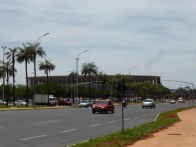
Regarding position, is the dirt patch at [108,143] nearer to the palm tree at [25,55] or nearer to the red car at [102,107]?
the red car at [102,107]

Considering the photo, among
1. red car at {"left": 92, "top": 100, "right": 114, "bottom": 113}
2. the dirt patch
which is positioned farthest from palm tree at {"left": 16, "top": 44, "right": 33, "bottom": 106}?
the dirt patch

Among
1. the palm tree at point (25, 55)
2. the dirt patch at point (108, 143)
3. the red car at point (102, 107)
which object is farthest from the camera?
the palm tree at point (25, 55)

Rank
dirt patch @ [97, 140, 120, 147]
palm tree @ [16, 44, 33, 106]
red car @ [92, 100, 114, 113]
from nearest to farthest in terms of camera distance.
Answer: dirt patch @ [97, 140, 120, 147] → red car @ [92, 100, 114, 113] → palm tree @ [16, 44, 33, 106]

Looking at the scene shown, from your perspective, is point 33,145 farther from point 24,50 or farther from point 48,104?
point 48,104

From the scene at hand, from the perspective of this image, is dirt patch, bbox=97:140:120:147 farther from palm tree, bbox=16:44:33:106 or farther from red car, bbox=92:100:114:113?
palm tree, bbox=16:44:33:106

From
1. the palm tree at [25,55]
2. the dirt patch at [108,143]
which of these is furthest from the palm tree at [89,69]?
the dirt patch at [108,143]

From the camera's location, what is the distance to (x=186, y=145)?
13.3 metres

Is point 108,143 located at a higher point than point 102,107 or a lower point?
lower

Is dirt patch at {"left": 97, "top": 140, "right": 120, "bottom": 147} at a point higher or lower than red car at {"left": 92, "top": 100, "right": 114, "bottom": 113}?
lower

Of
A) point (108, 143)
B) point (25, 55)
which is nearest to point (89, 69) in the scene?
point (25, 55)

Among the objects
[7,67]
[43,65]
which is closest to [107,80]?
[43,65]

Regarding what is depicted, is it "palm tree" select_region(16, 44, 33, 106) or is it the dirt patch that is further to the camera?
"palm tree" select_region(16, 44, 33, 106)

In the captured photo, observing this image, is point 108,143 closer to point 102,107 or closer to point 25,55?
point 102,107

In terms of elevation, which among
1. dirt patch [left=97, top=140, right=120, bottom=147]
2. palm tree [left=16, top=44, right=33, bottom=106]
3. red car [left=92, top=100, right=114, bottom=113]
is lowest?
dirt patch [left=97, top=140, right=120, bottom=147]
